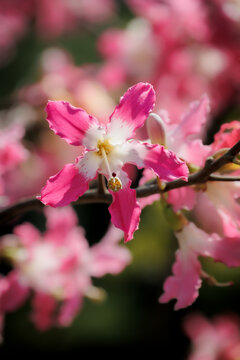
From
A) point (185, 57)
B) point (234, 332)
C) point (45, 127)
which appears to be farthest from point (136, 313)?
point (185, 57)

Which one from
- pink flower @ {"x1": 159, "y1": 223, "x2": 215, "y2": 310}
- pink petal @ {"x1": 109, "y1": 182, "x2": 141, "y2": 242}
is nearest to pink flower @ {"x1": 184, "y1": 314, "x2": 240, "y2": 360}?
pink flower @ {"x1": 159, "y1": 223, "x2": 215, "y2": 310}

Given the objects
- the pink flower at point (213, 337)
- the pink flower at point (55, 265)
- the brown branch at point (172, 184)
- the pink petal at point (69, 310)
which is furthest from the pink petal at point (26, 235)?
the pink flower at point (213, 337)

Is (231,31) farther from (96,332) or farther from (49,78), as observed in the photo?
(96,332)

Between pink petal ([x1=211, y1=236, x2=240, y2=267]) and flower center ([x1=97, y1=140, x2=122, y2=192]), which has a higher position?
flower center ([x1=97, y1=140, x2=122, y2=192])

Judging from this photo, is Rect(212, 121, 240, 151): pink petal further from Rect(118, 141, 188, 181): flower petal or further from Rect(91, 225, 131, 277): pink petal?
Rect(91, 225, 131, 277): pink petal

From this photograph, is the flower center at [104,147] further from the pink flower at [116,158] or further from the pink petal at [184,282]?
the pink petal at [184,282]

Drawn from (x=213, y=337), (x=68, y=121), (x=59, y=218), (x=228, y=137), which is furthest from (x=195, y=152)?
(x=213, y=337)
